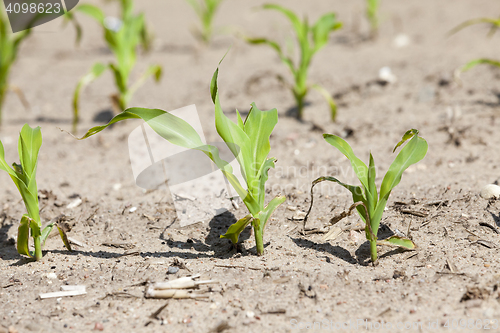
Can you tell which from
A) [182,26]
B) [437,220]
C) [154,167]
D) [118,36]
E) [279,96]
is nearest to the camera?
[437,220]

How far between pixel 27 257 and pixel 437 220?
6.05 feet

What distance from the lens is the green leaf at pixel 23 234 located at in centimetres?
174

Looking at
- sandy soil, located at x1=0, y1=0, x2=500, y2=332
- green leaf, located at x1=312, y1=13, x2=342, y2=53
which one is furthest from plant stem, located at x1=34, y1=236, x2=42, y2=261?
green leaf, located at x1=312, y1=13, x2=342, y2=53

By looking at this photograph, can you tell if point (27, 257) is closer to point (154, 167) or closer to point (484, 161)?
point (154, 167)

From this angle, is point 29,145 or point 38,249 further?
point 38,249

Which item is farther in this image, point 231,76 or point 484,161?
point 231,76

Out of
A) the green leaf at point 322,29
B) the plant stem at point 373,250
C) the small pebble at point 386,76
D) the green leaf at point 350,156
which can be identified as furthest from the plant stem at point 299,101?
the plant stem at point 373,250

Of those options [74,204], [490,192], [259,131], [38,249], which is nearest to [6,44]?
[74,204]

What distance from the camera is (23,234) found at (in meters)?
1.76

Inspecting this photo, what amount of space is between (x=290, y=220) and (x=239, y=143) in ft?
1.90

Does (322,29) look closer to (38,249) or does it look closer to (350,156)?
(350,156)

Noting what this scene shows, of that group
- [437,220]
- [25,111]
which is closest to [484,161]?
[437,220]

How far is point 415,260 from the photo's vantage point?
5.78 feet

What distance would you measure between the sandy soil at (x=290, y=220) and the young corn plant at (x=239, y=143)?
0.69ft
